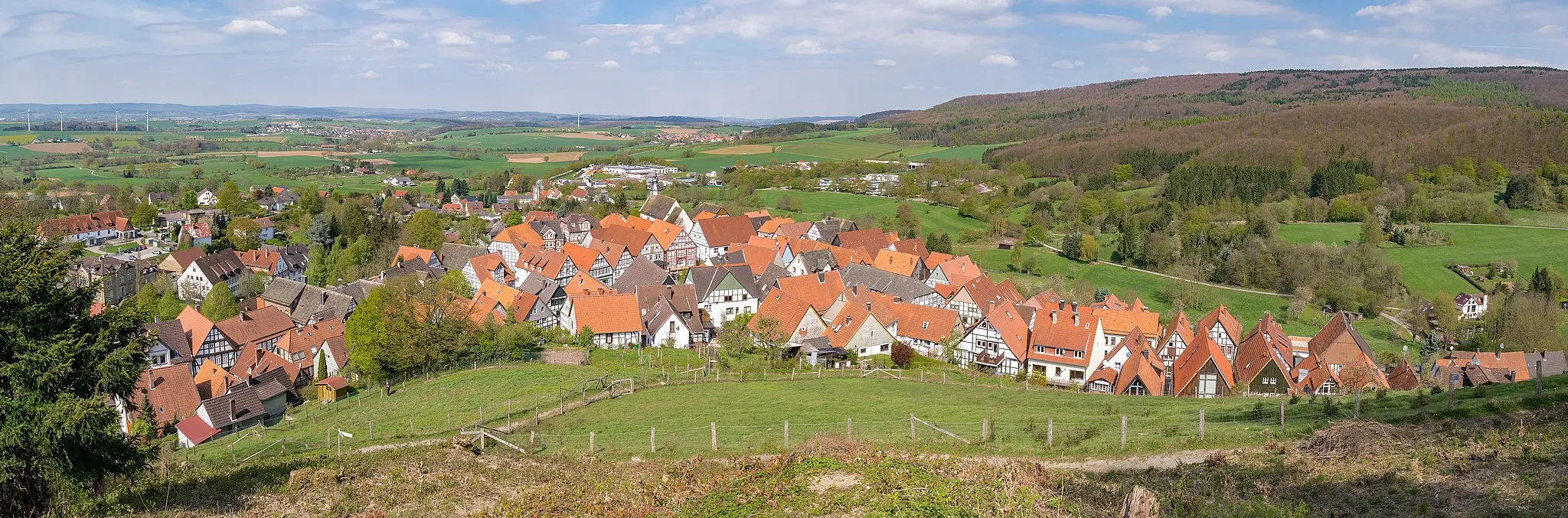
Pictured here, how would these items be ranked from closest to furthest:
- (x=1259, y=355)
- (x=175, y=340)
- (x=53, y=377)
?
(x=53, y=377), (x=1259, y=355), (x=175, y=340)

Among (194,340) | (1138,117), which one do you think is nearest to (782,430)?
(194,340)

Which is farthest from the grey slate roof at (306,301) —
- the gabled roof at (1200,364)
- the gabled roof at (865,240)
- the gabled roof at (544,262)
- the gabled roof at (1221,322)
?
the gabled roof at (1221,322)

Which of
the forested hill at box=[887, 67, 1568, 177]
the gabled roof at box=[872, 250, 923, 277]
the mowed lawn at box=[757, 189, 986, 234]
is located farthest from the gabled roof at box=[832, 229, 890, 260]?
the forested hill at box=[887, 67, 1568, 177]

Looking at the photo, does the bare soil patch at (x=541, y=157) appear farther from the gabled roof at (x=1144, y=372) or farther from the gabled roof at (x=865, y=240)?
the gabled roof at (x=1144, y=372)

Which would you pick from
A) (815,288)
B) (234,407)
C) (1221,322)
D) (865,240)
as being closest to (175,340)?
(234,407)

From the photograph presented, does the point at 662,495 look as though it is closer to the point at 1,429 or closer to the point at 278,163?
the point at 1,429

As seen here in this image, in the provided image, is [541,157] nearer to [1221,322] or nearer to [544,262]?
[544,262]

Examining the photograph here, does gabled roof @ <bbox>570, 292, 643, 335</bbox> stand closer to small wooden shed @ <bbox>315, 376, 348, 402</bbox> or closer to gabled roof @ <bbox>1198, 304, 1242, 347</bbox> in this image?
small wooden shed @ <bbox>315, 376, 348, 402</bbox>

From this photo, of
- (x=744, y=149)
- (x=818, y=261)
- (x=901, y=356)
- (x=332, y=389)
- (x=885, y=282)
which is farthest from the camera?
(x=744, y=149)
